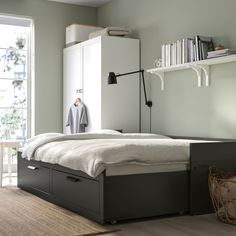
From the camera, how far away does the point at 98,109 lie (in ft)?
16.8

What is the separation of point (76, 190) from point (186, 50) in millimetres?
1770

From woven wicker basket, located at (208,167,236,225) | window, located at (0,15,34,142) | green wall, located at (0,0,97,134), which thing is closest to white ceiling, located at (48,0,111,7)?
green wall, located at (0,0,97,134)

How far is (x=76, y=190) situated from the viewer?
10.7 feet

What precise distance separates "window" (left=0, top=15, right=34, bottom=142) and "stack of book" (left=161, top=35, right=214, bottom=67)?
2106mm

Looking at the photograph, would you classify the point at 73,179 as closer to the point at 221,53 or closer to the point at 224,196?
the point at 224,196

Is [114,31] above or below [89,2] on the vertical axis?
below

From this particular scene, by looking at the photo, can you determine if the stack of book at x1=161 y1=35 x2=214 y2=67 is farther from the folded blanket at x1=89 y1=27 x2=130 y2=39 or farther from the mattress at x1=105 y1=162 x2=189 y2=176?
the mattress at x1=105 y1=162 x2=189 y2=176

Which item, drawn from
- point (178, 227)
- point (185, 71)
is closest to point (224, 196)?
A: point (178, 227)

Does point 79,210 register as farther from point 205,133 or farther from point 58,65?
point 58,65

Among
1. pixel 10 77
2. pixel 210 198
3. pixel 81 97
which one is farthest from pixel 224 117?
pixel 10 77

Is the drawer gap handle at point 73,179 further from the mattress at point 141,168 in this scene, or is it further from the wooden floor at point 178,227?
the wooden floor at point 178,227

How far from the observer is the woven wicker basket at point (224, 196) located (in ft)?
9.84

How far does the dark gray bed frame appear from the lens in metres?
2.91

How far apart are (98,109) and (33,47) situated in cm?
140
